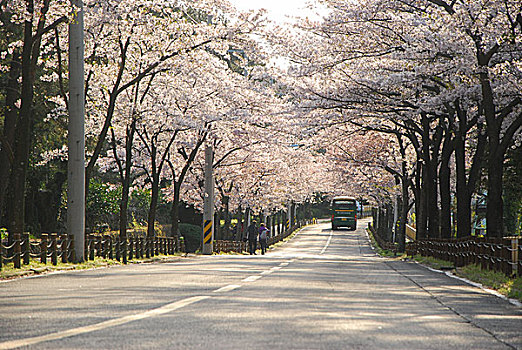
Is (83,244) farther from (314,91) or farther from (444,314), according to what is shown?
(444,314)

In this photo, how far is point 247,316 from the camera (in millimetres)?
8023

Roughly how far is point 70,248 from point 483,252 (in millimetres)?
10354

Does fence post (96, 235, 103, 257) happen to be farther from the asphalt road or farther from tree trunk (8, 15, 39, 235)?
the asphalt road

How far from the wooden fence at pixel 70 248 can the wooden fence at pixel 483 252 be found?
9945 millimetres

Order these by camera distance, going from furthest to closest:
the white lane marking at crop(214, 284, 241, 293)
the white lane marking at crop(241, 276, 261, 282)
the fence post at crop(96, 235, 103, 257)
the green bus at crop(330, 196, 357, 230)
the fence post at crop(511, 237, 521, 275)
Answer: the green bus at crop(330, 196, 357, 230) < the fence post at crop(96, 235, 103, 257) < the fence post at crop(511, 237, 521, 275) < the white lane marking at crop(241, 276, 261, 282) < the white lane marking at crop(214, 284, 241, 293)

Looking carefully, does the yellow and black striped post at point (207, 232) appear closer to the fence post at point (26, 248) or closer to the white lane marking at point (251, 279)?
the fence post at point (26, 248)

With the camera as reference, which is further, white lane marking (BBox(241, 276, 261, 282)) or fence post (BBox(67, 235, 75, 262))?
fence post (BBox(67, 235, 75, 262))

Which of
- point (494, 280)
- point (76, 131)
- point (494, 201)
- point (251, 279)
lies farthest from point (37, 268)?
point (494, 201)

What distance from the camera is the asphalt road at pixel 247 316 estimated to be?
253 inches

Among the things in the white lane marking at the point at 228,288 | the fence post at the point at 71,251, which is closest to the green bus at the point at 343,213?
the fence post at the point at 71,251

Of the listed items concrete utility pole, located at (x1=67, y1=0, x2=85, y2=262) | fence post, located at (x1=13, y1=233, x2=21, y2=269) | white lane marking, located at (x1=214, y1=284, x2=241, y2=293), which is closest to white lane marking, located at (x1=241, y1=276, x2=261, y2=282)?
white lane marking, located at (x1=214, y1=284, x2=241, y2=293)

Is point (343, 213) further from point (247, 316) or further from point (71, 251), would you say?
point (247, 316)

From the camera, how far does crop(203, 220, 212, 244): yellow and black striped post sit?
132ft

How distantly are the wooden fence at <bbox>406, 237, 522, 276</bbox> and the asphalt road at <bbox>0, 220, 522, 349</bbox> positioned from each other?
2933mm
